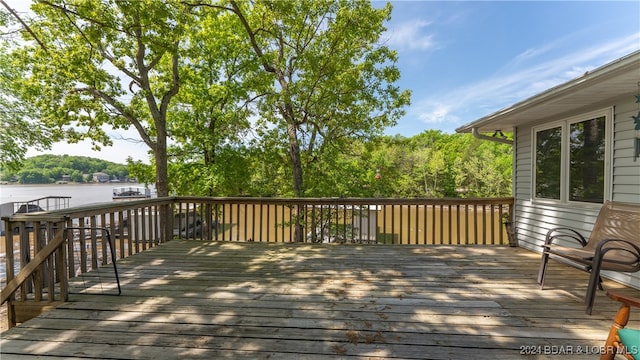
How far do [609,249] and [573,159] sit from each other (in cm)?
202

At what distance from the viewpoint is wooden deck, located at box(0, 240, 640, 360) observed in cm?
181

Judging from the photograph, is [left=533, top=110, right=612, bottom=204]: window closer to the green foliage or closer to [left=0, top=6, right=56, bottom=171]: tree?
the green foliage

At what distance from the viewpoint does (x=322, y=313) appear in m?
2.28

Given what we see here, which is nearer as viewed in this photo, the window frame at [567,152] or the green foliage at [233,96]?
the window frame at [567,152]

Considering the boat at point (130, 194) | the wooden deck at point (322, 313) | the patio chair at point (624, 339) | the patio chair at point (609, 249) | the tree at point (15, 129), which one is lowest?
the wooden deck at point (322, 313)

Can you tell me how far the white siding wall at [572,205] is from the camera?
9.71ft

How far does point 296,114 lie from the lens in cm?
734

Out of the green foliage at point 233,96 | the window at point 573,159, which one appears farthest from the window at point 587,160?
the green foliage at point 233,96

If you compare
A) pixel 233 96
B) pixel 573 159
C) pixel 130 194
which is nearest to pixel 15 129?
pixel 130 194

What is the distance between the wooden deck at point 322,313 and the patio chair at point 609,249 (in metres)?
0.33

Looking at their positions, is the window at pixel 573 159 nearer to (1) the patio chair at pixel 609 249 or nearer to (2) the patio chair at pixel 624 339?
(1) the patio chair at pixel 609 249

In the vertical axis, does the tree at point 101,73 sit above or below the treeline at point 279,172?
above

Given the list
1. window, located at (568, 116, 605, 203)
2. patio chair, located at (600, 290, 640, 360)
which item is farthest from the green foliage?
patio chair, located at (600, 290, 640, 360)

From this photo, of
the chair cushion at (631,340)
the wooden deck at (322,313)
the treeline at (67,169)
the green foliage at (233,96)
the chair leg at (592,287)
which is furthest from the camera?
the treeline at (67,169)
